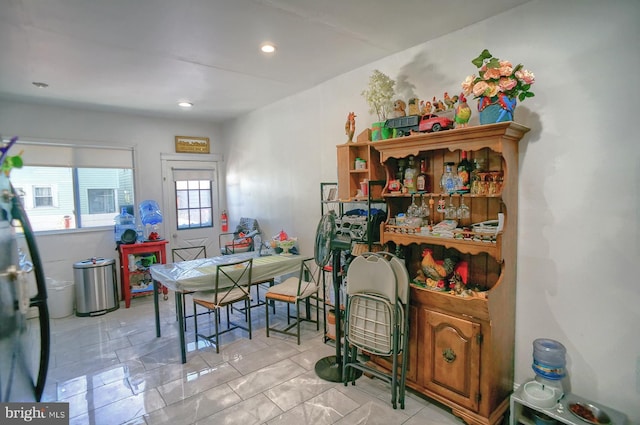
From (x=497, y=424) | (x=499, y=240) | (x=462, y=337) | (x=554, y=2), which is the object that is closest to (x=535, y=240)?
(x=499, y=240)

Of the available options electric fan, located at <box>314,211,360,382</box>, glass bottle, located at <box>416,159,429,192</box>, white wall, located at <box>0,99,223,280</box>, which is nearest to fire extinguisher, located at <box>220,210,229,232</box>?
white wall, located at <box>0,99,223,280</box>

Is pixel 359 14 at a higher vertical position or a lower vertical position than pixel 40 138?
higher

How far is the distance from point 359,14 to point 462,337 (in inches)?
89.1

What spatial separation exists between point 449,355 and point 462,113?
63.7 inches

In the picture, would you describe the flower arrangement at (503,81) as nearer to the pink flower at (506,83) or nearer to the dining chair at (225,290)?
the pink flower at (506,83)

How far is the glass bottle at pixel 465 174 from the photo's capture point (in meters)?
2.31

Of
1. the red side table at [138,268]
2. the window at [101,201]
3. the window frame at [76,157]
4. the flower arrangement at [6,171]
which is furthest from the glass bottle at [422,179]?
the window at [101,201]

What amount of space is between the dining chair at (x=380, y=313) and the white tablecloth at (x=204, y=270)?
131 centimetres

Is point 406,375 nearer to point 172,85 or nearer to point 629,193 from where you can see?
point 629,193

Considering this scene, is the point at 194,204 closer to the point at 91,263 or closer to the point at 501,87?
the point at 91,263

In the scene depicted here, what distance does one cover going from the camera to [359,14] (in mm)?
2271

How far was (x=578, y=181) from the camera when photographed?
6.63ft

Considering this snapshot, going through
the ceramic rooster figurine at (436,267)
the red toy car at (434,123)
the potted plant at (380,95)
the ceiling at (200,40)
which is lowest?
the ceramic rooster figurine at (436,267)

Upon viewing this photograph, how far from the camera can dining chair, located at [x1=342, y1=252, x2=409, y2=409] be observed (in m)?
2.30
